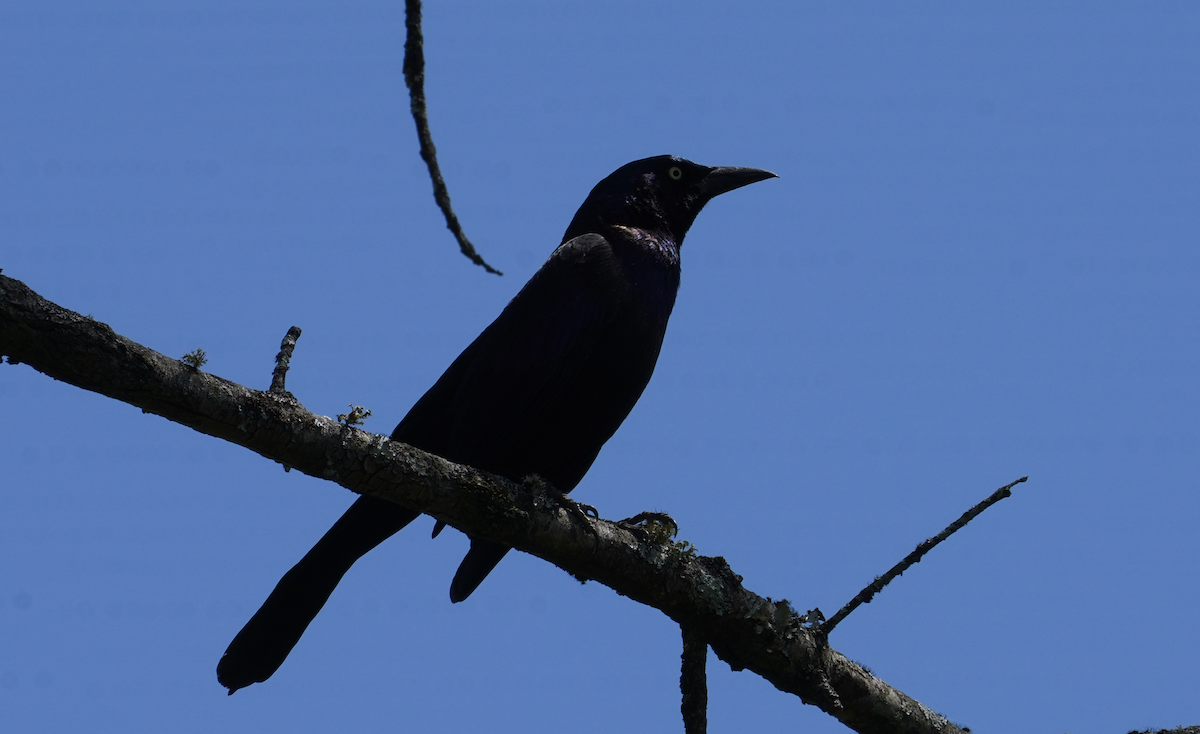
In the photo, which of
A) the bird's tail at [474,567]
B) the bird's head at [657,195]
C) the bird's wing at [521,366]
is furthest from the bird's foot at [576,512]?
the bird's head at [657,195]

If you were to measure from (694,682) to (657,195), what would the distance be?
8.70ft

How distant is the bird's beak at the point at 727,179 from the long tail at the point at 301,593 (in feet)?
8.02

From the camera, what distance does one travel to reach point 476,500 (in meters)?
3.01

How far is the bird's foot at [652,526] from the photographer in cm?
340

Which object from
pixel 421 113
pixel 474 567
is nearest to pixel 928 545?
pixel 421 113

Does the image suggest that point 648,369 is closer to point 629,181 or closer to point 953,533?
point 629,181

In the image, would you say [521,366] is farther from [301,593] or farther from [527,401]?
[301,593]

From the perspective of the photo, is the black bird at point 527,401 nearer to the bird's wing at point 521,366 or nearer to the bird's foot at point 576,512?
the bird's wing at point 521,366

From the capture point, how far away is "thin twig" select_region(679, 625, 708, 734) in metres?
3.23

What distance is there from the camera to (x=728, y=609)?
3.38 metres

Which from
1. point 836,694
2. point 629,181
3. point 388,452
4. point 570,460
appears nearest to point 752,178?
point 629,181

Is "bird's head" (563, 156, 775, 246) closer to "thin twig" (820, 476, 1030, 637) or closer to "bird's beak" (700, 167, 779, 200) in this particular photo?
"bird's beak" (700, 167, 779, 200)

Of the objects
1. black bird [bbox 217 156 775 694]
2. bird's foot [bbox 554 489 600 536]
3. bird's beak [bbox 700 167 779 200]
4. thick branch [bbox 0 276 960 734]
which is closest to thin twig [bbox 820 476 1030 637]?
thick branch [bbox 0 276 960 734]

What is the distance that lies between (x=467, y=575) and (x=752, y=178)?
2623 millimetres
